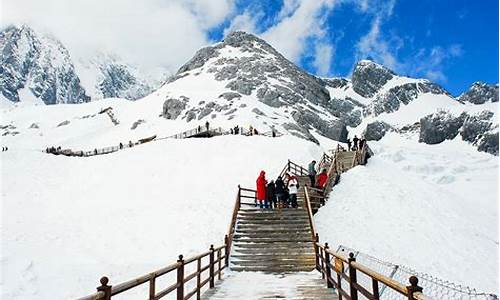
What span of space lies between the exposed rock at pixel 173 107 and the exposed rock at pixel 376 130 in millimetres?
86247

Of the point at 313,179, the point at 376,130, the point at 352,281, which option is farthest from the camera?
the point at 376,130

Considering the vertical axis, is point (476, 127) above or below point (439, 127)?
below

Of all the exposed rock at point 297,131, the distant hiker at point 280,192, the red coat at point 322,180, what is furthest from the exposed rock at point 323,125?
the distant hiker at point 280,192

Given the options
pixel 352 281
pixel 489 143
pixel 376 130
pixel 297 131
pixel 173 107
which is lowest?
pixel 352 281

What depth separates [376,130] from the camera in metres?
162

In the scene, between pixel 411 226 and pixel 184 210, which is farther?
pixel 184 210

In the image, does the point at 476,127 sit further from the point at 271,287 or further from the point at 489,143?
the point at 271,287

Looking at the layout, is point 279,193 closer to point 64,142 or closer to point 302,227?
point 302,227

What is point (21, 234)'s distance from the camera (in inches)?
891

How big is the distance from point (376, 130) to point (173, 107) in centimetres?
9649

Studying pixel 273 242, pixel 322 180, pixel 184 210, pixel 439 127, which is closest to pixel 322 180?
pixel 322 180

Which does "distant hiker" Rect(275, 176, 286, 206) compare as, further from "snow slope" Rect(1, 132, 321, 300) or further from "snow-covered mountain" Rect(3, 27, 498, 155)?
"snow-covered mountain" Rect(3, 27, 498, 155)

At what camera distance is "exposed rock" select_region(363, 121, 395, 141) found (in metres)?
158

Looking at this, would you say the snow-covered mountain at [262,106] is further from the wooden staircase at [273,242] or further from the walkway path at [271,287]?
the walkway path at [271,287]
